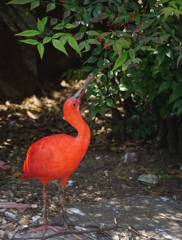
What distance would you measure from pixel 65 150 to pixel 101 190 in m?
1.24

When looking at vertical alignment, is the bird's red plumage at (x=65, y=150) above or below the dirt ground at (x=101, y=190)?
above

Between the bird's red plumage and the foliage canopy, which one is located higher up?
the foliage canopy

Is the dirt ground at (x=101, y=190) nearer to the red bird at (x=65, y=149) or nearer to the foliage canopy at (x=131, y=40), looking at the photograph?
the red bird at (x=65, y=149)

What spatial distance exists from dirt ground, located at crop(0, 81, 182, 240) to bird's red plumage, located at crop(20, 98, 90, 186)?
0.56 m

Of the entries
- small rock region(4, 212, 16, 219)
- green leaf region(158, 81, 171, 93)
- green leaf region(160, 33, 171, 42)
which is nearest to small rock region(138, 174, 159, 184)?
green leaf region(158, 81, 171, 93)

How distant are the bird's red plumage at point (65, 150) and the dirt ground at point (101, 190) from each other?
1.85 ft

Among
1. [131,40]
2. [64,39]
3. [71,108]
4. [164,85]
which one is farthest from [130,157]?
[64,39]

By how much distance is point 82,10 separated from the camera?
11.6ft

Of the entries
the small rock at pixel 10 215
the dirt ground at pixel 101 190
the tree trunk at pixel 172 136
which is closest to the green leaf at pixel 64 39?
the dirt ground at pixel 101 190

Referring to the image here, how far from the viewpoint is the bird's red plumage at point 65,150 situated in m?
3.63

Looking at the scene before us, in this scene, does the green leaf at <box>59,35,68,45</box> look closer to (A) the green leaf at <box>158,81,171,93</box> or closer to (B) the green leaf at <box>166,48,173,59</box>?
(B) the green leaf at <box>166,48,173,59</box>

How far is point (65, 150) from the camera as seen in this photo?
363cm

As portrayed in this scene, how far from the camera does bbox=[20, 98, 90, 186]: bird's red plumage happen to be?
11.9 feet

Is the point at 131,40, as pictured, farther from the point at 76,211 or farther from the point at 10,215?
the point at 10,215
